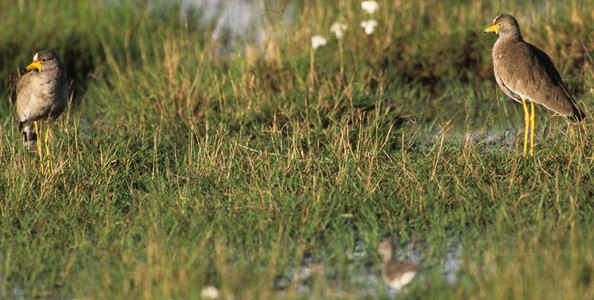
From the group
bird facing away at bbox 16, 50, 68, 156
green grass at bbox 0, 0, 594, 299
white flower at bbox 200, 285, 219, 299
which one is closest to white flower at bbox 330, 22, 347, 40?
green grass at bbox 0, 0, 594, 299

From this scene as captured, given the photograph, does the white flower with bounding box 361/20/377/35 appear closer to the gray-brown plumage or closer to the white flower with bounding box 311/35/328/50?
the white flower with bounding box 311/35/328/50

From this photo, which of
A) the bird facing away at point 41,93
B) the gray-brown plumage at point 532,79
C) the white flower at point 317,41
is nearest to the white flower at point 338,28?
the white flower at point 317,41

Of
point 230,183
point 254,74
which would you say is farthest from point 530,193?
point 254,74

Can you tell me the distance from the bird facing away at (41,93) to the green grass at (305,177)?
0.65 feet

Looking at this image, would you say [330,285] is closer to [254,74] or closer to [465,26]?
[254,74]

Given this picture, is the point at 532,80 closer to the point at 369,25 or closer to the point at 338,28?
the point at 369,25

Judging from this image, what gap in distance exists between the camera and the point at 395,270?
4.23m

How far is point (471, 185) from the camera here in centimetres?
560

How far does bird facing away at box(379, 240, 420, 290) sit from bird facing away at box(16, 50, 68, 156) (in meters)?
3.54

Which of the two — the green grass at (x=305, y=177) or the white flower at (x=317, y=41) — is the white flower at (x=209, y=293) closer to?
the green grass at (x=305, y=177)

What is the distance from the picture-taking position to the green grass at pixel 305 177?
14.2 feet

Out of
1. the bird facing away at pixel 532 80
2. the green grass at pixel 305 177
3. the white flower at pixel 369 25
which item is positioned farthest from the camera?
the white flower at pixel 369 25

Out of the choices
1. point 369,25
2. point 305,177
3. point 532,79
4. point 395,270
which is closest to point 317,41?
point 369,25

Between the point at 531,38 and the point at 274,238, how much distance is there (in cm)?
479
